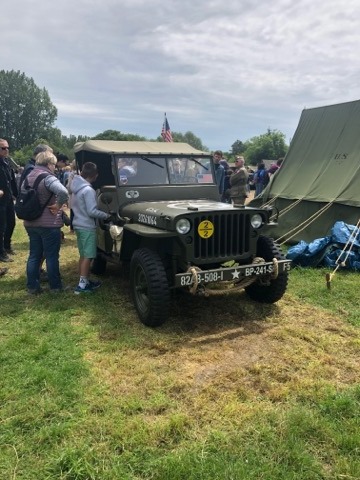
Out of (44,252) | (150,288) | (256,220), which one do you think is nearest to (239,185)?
(256,220)

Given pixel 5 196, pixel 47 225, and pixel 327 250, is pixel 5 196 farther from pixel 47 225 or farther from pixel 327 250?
pixel 327 250

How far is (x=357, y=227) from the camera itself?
7086 mm

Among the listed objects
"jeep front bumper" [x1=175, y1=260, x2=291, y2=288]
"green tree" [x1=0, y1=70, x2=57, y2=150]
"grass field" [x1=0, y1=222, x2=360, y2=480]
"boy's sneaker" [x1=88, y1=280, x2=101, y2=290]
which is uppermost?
"green tree" [x1=0, y1=70, x2=57, y2=150]

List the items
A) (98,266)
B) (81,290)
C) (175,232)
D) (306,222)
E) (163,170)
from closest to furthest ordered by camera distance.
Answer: (175,232), (81,290), (163,170), (98,266), (306,222)

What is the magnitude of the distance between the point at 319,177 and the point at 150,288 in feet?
20.2

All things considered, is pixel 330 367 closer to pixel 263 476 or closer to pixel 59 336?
pixel 263 476

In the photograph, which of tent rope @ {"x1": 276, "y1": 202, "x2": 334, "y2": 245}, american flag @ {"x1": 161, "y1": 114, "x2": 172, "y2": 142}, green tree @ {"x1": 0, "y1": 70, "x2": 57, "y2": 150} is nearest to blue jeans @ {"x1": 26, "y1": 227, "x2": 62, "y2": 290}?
tent rope @ {"x1": 276, "y1": 202, "x2": 334, "y2": 245}

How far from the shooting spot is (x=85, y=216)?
5.50 m

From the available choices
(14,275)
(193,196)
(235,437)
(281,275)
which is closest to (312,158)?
(193,196)

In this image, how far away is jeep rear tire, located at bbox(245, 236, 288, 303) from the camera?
15.9ft

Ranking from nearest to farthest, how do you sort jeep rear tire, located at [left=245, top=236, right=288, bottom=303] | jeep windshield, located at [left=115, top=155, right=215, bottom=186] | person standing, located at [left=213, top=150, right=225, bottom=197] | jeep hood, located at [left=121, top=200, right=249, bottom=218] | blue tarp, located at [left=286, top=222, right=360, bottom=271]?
jeep hood, located at [left=121, top=200, right=249, bottom=218]
jeep rear tire, located at [left=245, top=236, right=288, bottom=303]
jeep windshield, located at [left=115, top=155, right=215, bottom=186]
blue tarp, located at [left=286, top=222, right=360, bottom=271]
person standing, located at [left=213, top=150, right=225, bottom=197]

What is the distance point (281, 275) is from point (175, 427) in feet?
8.34

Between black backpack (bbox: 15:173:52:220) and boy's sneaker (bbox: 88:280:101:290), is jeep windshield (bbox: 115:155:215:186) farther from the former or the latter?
boy's sneaker (bbox: 88:280:101:290)

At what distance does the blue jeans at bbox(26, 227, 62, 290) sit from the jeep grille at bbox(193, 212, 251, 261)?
6.79 ft
